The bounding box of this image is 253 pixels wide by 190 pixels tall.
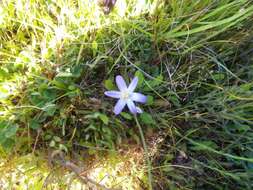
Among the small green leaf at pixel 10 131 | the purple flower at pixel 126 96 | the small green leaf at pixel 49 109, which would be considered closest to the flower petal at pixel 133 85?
the purple flower at pixel 126 96

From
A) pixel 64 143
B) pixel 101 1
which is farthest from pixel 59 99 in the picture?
pixel 101 1

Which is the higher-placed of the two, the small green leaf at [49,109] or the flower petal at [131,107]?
the small green leaf at [49,109]

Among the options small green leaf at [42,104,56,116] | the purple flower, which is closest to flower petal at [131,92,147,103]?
the purple flower

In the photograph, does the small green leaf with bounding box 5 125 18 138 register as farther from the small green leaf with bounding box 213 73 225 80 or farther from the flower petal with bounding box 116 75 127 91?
the small green leaf with bounding box 213 73 225 80

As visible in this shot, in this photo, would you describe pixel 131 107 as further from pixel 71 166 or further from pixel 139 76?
pixel 71 166

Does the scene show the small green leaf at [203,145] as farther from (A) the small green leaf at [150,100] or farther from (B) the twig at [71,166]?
(B) the twig at [71,166]

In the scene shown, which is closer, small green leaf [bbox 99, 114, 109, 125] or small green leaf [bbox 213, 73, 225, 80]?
small green leaf [bbox 99, 114, 109, 125]

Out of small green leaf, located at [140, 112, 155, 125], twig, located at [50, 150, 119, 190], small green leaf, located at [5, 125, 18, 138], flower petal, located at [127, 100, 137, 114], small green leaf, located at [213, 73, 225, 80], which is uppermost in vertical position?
small green leaf, located at [5, 125, 18, 138]

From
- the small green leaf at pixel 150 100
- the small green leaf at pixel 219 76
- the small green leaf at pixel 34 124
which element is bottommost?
the small green leaf at pixel 219 76
